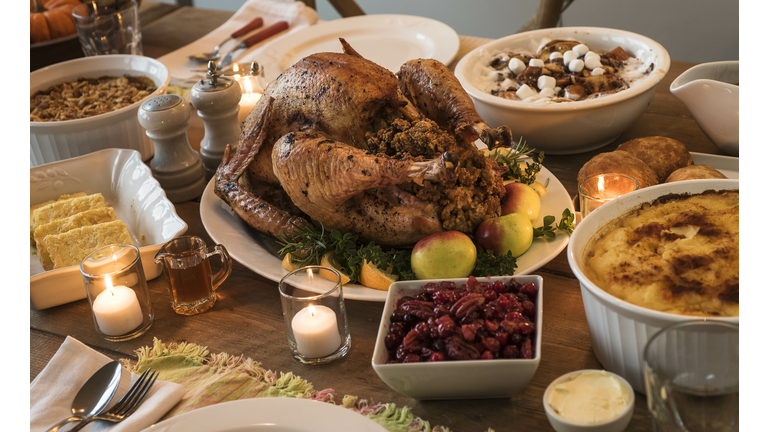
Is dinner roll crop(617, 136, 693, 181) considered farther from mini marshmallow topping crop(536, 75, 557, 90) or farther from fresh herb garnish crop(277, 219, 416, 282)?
fresh herb garnish crop(277, 219, 416, 282)

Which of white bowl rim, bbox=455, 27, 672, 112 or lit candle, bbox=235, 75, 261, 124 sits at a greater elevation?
white bowl rim, bbox=455, 27, 672, 112

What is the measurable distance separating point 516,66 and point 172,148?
118cm

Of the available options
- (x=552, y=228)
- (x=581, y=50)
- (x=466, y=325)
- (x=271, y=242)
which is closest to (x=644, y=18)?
(x=581, y=50)

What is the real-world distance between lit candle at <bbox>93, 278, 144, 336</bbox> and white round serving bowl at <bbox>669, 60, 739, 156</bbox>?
4.98 ft

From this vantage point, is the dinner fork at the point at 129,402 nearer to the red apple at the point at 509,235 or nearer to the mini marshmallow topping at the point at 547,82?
the red apple at the point at 509,235

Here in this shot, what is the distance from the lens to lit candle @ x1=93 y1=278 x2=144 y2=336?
1.27 metres

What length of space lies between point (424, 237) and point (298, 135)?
0.40 metres

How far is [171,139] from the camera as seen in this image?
1.81 m

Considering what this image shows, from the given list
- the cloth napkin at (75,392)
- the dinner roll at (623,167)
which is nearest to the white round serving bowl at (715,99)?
the dinner roll at (623,167)

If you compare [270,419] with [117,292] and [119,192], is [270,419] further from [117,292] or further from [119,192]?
[119,192]

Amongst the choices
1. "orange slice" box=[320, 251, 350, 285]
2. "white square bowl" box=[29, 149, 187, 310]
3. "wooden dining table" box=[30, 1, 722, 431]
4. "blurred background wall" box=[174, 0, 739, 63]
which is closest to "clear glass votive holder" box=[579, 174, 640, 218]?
"wooden dining table" box=[30, 1, 722, 431]

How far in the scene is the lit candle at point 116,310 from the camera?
4.16 ft

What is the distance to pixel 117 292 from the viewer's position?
1291mm

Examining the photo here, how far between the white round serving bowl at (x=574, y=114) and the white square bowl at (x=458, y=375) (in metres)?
0.85
